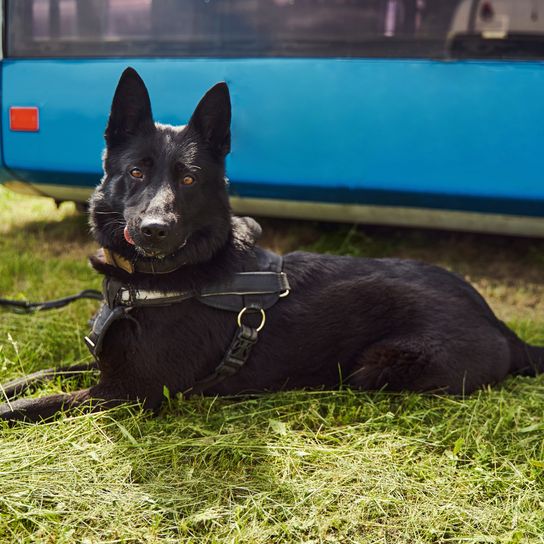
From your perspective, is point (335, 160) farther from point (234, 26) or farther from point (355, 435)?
point (355, 435)

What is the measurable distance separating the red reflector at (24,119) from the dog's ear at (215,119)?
6.95ft

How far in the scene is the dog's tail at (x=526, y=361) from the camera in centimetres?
285

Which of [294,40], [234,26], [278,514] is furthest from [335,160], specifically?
[278,514]

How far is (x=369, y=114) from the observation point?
3762 millimetres

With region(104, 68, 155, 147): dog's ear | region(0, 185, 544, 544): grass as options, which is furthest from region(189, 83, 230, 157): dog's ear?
region(0, 185, 544, 544): grass

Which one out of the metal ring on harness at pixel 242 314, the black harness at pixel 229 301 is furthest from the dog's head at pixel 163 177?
the metal ring on harness at pixel 242 314

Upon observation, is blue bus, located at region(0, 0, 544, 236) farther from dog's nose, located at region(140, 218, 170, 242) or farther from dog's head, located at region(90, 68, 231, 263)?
dog's nose, located at region(140, 218, 170, 242)

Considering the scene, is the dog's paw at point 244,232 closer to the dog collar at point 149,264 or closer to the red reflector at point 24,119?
the dog collar at point 149,264

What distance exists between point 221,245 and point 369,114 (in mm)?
1658

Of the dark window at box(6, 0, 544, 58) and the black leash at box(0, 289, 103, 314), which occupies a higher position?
the dark window at box(6, 0, 544, 58)

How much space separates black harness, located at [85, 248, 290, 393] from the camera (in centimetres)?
238

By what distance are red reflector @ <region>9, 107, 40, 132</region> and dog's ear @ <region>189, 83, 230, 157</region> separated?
6.95 ft

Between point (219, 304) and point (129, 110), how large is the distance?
0.79m

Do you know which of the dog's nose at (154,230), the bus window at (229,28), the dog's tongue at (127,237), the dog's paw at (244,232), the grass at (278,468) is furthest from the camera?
the bus window at (229,28)
